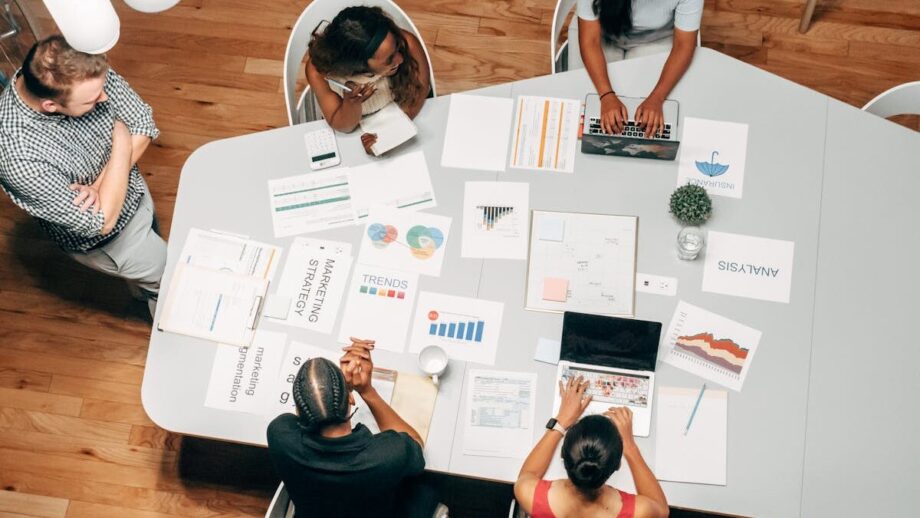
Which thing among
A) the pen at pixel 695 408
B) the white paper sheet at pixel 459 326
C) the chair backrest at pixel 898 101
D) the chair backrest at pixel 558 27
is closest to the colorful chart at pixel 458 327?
the white paper sheet at pixel 459 326


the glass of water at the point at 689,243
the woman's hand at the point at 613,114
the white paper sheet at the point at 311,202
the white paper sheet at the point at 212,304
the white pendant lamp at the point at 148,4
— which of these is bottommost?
the white paper sheet at the point at 212,304

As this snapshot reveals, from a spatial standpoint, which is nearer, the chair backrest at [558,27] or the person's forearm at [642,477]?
the person's forearm at [642,477]

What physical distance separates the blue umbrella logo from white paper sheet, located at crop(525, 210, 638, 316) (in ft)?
0.90

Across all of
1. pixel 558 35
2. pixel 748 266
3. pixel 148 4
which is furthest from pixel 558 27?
pixel 148 4

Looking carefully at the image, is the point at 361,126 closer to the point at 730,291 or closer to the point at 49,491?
the point at 730,291

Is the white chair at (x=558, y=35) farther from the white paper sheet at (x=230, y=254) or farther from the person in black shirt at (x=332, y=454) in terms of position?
the person in black shirt at (x=332, y=454)

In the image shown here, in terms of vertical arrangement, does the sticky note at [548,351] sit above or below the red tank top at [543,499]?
above

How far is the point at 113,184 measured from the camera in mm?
2527

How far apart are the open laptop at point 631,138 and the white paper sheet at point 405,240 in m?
0.53

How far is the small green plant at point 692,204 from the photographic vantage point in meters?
2.37

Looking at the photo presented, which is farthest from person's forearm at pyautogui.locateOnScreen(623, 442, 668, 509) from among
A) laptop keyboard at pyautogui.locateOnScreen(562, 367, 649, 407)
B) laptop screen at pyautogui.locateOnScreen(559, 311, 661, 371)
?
laptop screen at pyautogui.locateOnScreen(559, 311, 661, 371)

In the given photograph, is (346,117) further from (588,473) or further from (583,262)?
(588,473)

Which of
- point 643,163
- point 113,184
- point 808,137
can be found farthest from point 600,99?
point 113,184

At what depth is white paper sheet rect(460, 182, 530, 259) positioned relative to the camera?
2.45 m
